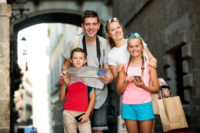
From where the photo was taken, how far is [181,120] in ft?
16.3

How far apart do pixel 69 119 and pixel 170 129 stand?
1.13m

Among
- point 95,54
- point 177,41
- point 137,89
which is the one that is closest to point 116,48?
point 95,54

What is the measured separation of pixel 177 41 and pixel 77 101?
5846 mm

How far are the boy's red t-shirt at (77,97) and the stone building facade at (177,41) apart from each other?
4.54 metres

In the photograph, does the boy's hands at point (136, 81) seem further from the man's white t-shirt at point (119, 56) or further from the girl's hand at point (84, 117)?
the girl's hand at point (84, 117)

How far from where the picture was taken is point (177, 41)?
1017 centimetres

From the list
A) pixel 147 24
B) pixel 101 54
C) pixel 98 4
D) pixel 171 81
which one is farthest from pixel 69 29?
pixel 101 54

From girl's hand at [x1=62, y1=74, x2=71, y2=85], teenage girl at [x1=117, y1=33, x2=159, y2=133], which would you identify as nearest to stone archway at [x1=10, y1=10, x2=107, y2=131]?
girl's hand at [x1=62, y1=74, x2=71, y2=85]

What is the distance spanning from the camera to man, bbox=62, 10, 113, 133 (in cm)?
488

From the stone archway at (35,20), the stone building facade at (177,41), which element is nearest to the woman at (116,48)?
the stone building facade at (177,41)

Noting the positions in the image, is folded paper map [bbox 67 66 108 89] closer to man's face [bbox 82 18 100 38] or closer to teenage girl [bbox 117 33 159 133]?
teenage girl [bbox 117 33 159 133]

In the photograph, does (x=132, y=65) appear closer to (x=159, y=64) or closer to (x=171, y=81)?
(x=171, y=81)

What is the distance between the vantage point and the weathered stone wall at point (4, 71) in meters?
8.30

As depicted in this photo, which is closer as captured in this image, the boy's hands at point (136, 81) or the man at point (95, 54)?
the boy's hands at point (136, 81)
